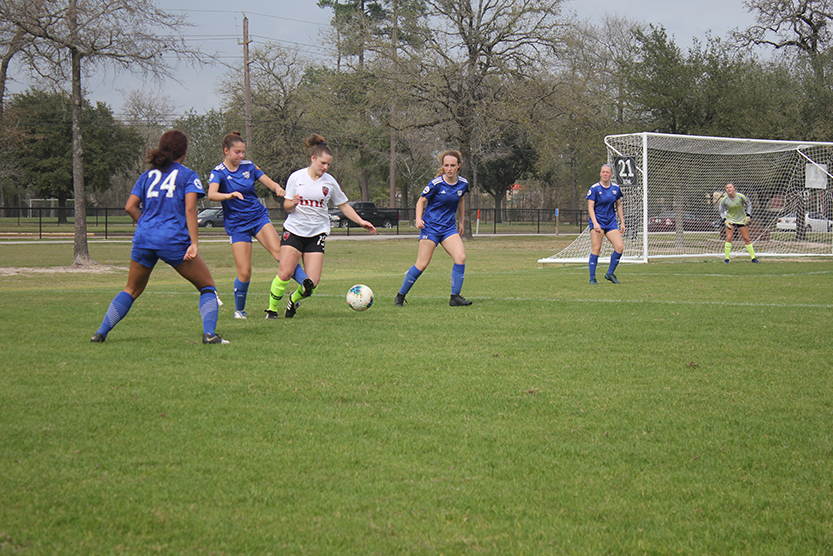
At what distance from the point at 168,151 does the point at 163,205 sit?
47cm

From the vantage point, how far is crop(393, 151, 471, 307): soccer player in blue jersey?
9.62 m

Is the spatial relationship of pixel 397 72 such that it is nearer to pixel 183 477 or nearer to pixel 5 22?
pixel 5 22

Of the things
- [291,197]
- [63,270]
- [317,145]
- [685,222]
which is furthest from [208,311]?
[685,222]

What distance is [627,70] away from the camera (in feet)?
99.8

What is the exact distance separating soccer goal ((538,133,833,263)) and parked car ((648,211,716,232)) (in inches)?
1.3

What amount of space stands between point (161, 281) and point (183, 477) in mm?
12303

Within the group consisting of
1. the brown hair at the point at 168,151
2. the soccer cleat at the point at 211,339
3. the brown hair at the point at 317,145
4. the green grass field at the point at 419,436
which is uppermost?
the brown hair at the point at 317,145

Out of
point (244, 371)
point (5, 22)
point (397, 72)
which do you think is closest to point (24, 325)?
point (244, 371)

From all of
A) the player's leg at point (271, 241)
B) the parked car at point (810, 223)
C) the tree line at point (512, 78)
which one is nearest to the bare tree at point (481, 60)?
the tree line at point (512, 78)

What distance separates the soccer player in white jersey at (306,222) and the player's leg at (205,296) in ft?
5.42

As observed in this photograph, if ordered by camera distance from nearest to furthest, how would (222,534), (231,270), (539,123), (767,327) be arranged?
1. (222,534)
2. (767,327)
3. (231,270)
4. (539,123)

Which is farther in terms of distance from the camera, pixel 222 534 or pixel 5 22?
pixel 5 22

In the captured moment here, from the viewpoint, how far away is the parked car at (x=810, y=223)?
2503 cm

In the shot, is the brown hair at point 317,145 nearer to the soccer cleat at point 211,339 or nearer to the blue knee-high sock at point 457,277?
the blue knee-high sock at point 457,277
